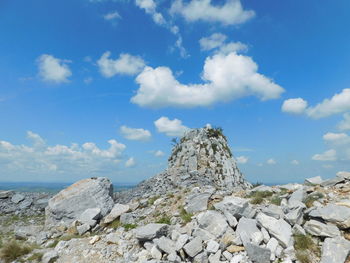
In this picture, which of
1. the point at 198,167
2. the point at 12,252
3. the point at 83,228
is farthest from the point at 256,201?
the point at 198,167

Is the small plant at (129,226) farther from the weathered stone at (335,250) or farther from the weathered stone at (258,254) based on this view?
the weathered stone at (335,250)

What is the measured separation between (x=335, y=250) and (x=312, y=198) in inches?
159

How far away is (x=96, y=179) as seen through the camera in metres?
24.8

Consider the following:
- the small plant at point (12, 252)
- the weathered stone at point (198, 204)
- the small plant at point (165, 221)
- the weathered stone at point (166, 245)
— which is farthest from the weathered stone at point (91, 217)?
the weathered stone at point (166, 245)

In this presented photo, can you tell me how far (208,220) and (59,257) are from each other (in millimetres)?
6993

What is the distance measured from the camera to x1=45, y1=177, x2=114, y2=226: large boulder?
21.8 metres

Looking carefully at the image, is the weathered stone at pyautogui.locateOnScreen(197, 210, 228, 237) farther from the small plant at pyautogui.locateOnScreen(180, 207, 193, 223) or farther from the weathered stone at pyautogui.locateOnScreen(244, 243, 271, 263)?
the small plant at pyautogui.locateOnScreen(180, 207, 193, 223)

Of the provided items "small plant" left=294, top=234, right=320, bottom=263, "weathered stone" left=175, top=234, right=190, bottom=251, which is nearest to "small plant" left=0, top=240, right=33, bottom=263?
"weathered stone" left=175, top=234, right=190, bottom=251

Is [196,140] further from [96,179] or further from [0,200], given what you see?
[0,200]

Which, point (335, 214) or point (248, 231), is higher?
point (335, 214)

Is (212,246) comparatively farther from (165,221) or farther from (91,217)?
(91,217)

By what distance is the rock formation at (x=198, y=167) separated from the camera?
26078mm

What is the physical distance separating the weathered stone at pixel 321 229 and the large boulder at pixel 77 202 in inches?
591

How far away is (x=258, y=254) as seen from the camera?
364 inches
